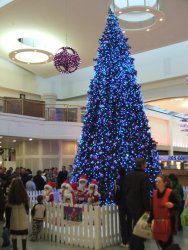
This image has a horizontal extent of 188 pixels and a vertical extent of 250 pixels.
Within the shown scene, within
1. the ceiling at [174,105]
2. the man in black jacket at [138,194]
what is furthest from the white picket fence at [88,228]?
the ceiling at [174,105]

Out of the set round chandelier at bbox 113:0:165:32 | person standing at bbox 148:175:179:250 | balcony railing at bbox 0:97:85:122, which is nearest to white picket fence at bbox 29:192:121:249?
person standing at bbox 148:175:179:250

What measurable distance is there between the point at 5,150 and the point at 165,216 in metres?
24.3

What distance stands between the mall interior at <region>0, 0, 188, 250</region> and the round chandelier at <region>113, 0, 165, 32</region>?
41mm

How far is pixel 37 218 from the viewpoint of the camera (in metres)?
7.48

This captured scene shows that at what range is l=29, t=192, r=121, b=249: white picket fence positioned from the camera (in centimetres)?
671

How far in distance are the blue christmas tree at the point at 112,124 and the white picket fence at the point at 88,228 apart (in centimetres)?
140

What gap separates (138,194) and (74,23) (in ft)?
42.4

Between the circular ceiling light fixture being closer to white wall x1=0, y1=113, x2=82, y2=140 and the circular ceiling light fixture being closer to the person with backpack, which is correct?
white wall x1=0, y1=113, x2=82, y2=140

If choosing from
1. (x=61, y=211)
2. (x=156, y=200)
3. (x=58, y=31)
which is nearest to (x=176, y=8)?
(x=58, y=31)

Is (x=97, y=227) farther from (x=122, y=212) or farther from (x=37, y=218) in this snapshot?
(x=37, y=218)

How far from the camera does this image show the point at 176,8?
15.2 metres

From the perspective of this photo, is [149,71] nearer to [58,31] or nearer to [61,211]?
[58,31]

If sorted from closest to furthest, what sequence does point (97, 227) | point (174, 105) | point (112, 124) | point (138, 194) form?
point (138, 194) → point (97, 227) → point (112, 124) → point (174, 105)

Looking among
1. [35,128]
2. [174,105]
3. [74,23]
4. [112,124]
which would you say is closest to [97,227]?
[112,124]
